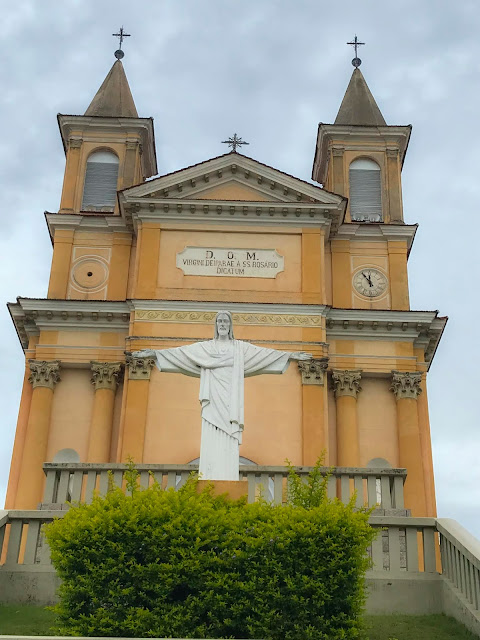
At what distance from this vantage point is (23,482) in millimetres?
29156

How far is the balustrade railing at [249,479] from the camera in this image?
14.8 metres

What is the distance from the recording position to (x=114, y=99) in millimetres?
38844

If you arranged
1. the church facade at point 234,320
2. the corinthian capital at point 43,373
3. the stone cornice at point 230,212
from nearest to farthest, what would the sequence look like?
the church facade at point 234,320
the corinthian capital at point 43,373
the stone cornice at point 230,212

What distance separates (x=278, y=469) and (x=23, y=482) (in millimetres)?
16323

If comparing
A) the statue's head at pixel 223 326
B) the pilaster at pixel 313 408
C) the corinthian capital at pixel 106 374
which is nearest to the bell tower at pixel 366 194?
the pilaster at pixel 313 408

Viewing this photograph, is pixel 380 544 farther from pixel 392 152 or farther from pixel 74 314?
pixel 392 152

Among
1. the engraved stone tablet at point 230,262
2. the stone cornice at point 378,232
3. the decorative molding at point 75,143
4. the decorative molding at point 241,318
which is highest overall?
the decorative molding at point 75,143

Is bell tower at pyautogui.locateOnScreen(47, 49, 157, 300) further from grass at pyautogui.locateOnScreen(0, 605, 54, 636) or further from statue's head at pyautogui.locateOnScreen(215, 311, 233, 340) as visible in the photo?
grass at pyautogui.locateOnScreen(0, 605, 54, 636)

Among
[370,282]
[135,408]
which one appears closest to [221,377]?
[135,408]

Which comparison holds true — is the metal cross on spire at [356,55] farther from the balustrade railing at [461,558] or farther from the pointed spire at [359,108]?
the balustrade railing at [461,558]

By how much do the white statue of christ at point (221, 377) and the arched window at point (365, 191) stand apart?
72.3ft

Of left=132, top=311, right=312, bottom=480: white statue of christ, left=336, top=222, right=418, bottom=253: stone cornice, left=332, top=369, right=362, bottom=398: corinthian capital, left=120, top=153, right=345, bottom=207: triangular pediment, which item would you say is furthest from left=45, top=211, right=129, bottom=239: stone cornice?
left=132, top=311, right=312, bottom=480: white statue of christ

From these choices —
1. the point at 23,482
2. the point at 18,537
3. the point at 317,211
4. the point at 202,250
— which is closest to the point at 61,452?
the point at 23,482

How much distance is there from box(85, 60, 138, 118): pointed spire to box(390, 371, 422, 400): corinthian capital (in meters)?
15.6
